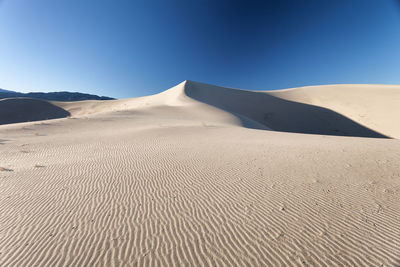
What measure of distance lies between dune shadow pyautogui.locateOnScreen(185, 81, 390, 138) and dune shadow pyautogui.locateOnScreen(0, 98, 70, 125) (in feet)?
75.2

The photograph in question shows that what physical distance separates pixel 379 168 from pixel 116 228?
5426 millimetres

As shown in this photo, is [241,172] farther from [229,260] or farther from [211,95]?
[211,95]

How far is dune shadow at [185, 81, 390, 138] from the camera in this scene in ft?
65.0

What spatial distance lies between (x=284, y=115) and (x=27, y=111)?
129 feet

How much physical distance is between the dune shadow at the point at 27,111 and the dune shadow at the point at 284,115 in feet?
75.2

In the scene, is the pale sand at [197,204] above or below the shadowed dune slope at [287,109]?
below

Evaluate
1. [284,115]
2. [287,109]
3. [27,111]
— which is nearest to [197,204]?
[284,115]

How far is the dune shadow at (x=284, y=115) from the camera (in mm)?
19797

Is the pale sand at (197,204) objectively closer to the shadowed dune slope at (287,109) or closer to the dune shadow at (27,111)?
the shadowed dune slope at (287,109)

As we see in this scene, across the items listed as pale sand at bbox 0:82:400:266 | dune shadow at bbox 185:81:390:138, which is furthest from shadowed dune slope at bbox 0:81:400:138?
pale sand at bbox 0:82:400:266

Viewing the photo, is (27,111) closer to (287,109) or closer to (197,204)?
(197,204)

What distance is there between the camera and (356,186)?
10.3ft

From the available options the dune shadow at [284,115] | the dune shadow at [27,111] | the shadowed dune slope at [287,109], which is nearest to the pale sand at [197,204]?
the shadowed dune slope at [287,109]

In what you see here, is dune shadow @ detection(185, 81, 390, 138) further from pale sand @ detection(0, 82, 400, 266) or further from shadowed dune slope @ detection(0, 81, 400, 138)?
pale sand @ detection(0, 82, 400, 266)
